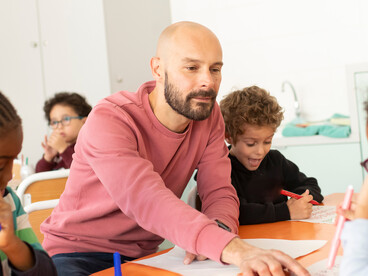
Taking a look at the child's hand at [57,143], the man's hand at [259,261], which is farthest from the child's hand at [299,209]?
the child's hand at [57,143]

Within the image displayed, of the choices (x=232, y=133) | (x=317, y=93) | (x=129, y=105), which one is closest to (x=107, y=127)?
(x=129, y=105)

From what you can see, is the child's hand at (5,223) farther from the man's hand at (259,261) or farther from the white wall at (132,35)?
the white wall at (132,35)

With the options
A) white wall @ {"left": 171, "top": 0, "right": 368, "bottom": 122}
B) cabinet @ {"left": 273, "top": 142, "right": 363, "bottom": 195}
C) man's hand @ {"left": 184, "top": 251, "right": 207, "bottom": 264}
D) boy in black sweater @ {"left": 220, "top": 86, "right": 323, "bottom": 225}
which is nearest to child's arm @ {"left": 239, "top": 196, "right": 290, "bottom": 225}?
boy in black sweater @ {"left": 220, "top": 86, "right": 323, "bottom": 225}

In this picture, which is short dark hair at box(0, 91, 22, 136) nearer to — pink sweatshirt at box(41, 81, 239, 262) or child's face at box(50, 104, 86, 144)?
pink sweatshirt at box(41, 81, 239, 262)

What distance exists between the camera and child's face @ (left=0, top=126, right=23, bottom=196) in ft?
2.66

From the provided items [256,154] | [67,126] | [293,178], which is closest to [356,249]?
[256,154]

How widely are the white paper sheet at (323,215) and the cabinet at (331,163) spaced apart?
4.27 feet

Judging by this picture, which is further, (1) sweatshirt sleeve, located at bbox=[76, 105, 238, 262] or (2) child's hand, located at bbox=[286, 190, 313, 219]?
(2) child's hand, located at bbox=[286, 190, 313, 219]

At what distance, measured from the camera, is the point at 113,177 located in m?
1.18

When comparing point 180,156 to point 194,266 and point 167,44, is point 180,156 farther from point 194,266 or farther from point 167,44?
point 194,266

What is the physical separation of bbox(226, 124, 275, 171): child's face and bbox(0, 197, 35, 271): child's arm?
3.15ft

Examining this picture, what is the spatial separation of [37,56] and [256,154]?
3041mm

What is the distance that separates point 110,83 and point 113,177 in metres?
2.77

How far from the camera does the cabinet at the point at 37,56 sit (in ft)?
13.5
